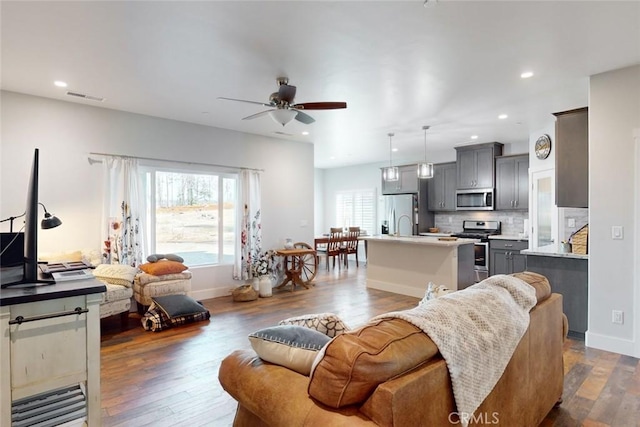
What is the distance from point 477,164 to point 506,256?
1.99 meters

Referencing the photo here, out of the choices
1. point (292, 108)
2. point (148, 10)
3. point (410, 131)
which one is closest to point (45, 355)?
point (148, 10)

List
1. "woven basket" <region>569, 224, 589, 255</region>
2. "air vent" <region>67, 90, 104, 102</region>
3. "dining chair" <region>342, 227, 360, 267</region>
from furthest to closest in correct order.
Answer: "dining chair" <region>342, 227, 360, 267</region> → "air vent" <region>67, 90, 104, 102</region> → "woven basket" <region>569, 224, 589, 255</region>

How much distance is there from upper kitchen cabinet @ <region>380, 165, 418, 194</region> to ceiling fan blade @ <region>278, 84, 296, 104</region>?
5.21 metres

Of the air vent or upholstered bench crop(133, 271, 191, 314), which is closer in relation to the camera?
the air vent

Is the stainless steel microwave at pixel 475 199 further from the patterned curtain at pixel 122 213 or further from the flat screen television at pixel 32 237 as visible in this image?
the flat screen television at pixel 32 237

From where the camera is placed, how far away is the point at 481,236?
22.7 feet

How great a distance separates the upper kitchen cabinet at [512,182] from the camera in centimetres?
650

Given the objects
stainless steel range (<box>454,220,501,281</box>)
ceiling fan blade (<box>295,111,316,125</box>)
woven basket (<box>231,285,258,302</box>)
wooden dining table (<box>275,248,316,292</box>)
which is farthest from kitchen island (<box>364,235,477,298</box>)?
ceiling fan blade (<box>295,111,316,125</box>)

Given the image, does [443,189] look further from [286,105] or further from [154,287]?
[154,287]

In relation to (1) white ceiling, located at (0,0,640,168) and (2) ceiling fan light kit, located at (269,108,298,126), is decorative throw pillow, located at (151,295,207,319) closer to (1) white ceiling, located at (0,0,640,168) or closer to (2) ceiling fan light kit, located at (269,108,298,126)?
(1) white ceiling, located at (0,0,640,168)

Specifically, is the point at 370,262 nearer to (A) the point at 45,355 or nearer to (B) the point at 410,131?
(B) the point at 410,131

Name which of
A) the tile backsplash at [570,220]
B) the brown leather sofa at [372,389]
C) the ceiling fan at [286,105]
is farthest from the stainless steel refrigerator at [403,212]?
the brown leather sofa at [372,389]

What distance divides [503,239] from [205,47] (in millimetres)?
6010

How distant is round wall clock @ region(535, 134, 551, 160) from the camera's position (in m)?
5.57
